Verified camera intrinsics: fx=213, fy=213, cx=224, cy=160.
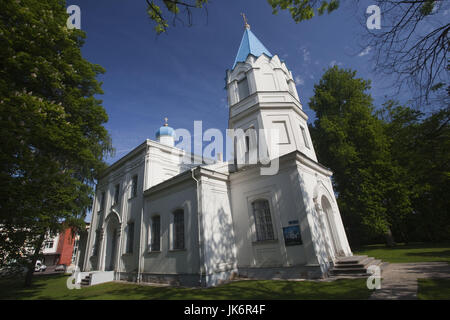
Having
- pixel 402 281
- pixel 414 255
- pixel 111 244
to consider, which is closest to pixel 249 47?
pixel 402 281

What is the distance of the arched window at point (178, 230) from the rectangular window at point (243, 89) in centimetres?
856

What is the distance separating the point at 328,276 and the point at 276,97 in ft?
33.4

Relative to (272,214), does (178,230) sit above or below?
below

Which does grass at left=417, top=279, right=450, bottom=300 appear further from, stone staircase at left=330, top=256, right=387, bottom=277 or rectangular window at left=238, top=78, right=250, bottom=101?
rectangular window at left=238, top=78, right=250, bottom=101

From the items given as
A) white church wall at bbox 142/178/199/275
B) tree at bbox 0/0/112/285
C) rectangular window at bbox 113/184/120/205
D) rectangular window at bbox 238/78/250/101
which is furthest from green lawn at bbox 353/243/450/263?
rectangular window at bbox 113/184/120/205

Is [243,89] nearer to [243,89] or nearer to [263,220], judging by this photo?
[243,89]

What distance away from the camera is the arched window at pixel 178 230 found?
11.8 meters

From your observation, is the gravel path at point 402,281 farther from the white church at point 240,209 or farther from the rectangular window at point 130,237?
the rectangular window at point 130,237

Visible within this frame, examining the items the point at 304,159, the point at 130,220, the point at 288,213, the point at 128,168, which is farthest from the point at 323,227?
the point at 128,168

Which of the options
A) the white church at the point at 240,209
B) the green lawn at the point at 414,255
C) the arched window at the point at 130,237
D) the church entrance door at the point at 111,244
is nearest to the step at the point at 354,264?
the white church at the point at 240,209

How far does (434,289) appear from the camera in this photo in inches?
235

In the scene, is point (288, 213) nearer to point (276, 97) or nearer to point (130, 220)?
point (276, 97)

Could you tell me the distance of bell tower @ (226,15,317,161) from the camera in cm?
1301

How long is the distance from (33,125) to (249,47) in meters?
13.8
